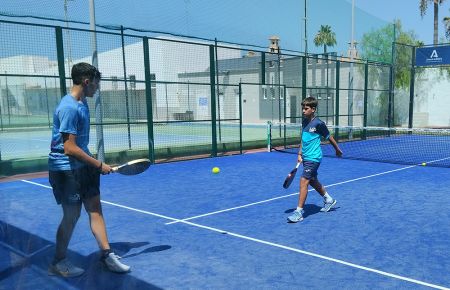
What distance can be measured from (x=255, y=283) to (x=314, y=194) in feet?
13.5

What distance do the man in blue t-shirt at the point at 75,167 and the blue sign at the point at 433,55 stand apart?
20298mm

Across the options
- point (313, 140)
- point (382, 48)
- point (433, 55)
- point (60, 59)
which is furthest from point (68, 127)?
point (382, 48)

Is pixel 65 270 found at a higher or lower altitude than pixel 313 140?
lower

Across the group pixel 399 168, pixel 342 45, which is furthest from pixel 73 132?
pixel 342 45

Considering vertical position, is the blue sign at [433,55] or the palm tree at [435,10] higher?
the palm tree at [435,10]

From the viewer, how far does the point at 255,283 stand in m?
3.77

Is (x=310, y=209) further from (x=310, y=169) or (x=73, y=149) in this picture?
(x=73, y=149)

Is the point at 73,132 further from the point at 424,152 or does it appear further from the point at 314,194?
the point at 424,152

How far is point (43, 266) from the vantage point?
4.18 meters

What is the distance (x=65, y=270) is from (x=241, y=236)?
6.87 ft

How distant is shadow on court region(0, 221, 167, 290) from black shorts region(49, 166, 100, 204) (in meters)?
0.73

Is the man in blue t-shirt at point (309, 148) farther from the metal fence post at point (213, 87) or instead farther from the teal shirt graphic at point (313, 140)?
the metal fence post at point (213, 87)

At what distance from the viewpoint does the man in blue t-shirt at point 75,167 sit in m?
3.53

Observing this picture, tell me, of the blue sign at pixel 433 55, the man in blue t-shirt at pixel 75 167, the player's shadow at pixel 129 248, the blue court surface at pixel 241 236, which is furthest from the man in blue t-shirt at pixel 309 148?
the blue sign at pixel 433 55
